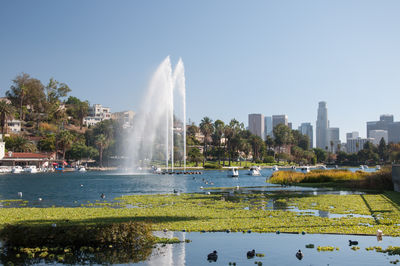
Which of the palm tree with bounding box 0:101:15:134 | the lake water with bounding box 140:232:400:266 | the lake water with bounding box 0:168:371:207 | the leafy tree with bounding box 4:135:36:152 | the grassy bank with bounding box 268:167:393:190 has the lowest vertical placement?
the lake water with bounding box 0:168:371:207

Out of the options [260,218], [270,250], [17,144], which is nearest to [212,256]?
[270,250]

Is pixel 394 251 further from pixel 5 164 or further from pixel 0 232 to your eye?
pixel 5 164

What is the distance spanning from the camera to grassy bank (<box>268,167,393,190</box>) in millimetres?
58000

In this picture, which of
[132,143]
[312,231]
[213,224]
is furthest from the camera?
[132,143]

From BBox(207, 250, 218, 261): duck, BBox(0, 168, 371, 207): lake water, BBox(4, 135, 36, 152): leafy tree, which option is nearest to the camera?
BBox(207, 250, 218, 261): duck

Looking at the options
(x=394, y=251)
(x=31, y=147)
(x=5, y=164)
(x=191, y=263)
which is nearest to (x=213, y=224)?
(x=191, y=263)

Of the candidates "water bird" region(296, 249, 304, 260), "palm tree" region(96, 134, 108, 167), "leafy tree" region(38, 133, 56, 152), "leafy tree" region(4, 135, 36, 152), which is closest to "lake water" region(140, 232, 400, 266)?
"water bird" region(296, 249, 304, 260)

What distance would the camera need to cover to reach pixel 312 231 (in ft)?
81.7

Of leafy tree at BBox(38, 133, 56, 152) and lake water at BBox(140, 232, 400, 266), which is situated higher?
leafy tree at BBox(38, 133, 56, 152)

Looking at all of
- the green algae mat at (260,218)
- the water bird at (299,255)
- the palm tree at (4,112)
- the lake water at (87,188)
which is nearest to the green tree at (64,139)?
the palm tree at (4,112)

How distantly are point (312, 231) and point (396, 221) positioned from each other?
6787mm

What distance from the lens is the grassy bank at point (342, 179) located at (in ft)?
190

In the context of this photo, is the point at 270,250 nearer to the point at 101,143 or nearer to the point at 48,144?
the point at 101,143

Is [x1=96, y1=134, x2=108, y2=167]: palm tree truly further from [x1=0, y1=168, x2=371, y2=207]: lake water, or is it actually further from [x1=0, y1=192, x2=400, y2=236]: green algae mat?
[x1=0, y1=192, x2=400, y2=236]: green algae mat
